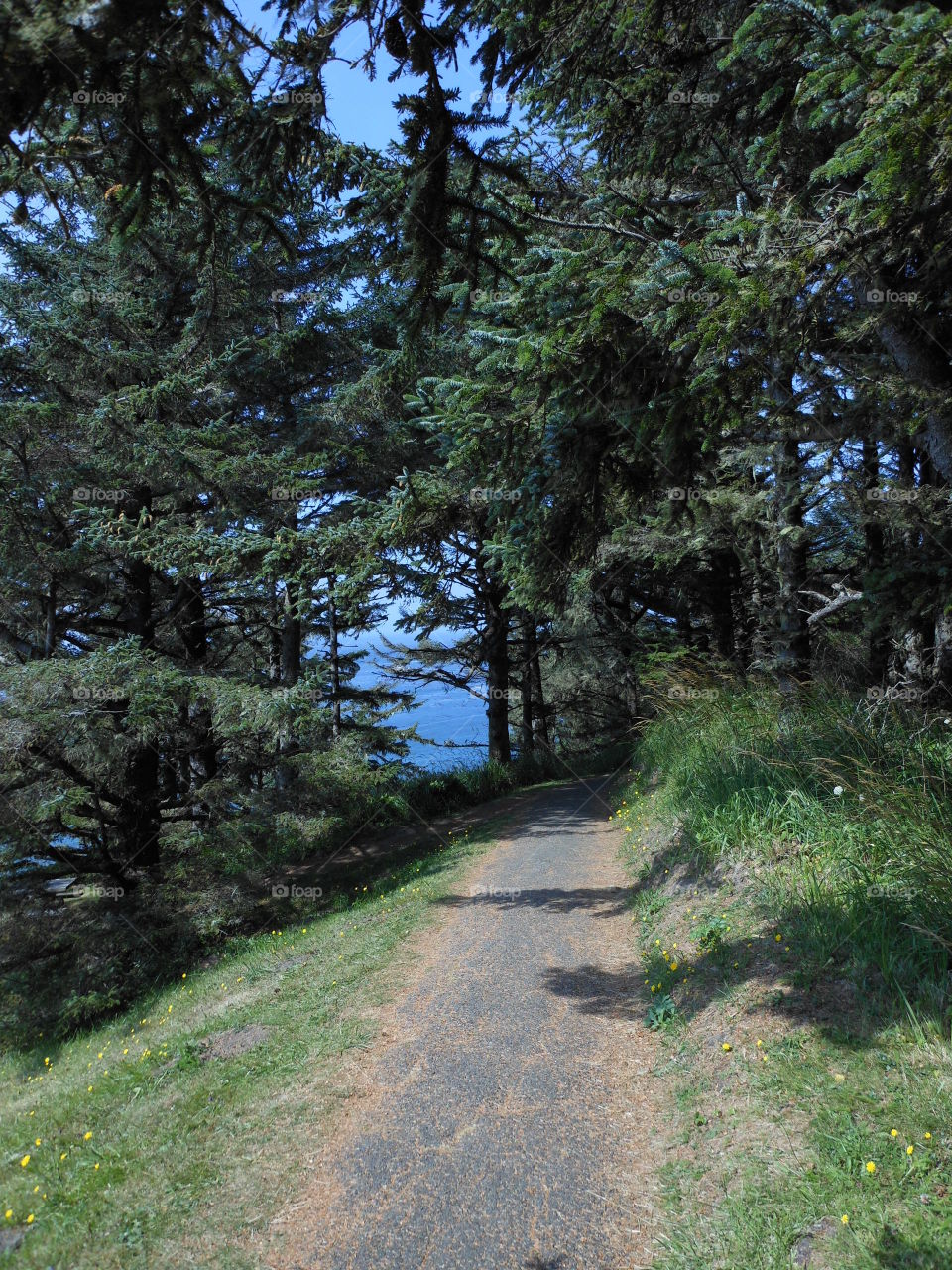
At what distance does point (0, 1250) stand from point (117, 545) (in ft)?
31.2

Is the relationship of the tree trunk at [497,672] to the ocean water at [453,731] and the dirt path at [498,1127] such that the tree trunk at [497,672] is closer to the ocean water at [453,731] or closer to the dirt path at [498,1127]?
the ocean water at [453,731]

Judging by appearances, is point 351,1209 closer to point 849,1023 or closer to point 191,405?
point 849,1023

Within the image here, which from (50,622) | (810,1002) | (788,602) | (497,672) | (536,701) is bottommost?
(810,1002)

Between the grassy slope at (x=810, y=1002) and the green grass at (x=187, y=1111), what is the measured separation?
212 centimetres

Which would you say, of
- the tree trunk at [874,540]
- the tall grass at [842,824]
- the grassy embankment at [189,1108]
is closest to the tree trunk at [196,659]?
the grassy embankment at [189,1108]

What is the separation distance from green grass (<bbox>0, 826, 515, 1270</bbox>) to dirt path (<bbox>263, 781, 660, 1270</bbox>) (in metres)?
0.30

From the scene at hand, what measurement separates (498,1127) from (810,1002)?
1940mm

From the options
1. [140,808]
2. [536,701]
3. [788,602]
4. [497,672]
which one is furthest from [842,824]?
[536,701]

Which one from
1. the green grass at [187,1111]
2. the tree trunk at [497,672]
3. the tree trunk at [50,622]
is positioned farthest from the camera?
the tree trunk at [497,672]

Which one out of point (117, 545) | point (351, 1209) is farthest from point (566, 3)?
point (117, 545)

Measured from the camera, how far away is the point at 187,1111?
4.28 metres

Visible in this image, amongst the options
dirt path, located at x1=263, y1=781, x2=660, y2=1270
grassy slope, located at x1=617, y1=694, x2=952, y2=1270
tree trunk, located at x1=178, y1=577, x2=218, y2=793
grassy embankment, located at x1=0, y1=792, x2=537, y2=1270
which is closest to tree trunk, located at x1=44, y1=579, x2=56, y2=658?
tree trunk, located at x1=178, y1=577, x2=218, y2=793

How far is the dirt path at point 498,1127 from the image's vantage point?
3.08m

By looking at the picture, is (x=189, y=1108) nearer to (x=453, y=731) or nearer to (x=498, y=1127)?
(x=498, y=1127)
